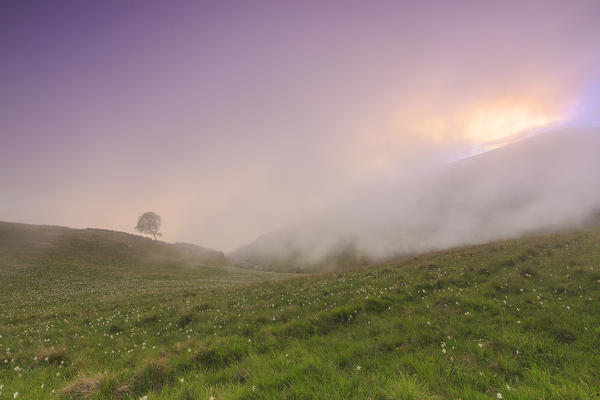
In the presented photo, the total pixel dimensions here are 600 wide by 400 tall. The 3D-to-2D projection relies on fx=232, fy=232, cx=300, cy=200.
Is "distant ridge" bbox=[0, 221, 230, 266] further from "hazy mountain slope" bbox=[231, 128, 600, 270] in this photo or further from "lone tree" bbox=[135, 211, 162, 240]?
"hazy mountain slope" bbox=[231, 128, 600, 270]

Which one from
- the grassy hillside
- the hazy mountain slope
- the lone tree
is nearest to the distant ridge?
the lone tree

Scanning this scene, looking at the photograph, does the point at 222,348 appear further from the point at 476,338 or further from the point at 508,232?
the point at 508,232

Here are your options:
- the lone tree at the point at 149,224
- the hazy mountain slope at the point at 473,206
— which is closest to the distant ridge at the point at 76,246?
the lone tree at the point at 149,224

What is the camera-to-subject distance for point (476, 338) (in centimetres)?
596

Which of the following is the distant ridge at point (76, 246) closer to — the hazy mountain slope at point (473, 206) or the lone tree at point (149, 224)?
the lone tree at point (149, 224)

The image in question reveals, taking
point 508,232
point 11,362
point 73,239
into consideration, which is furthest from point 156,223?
point 508,232

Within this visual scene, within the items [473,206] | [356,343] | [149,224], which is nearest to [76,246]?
[149,224]

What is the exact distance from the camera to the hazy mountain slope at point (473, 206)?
82375 millimetres

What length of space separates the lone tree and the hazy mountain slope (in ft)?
116

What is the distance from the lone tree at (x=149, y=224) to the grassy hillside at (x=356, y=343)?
87.3m

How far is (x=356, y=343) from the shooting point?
6195mm

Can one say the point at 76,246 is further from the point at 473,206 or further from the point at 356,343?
the point at 473,206

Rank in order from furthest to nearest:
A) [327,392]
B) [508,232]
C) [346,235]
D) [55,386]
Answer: [346,235] → [508,232] → [55,386] → [327,392]

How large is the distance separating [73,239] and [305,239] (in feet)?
419
